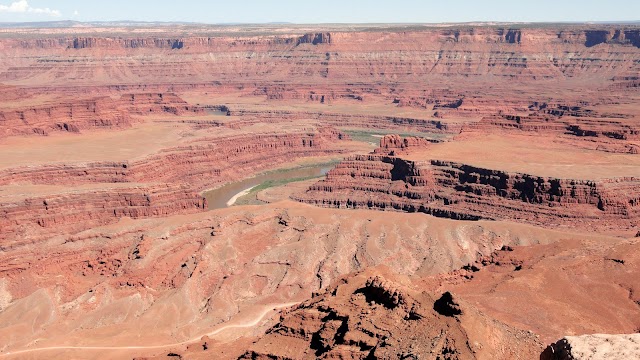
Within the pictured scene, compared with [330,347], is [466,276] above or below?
below

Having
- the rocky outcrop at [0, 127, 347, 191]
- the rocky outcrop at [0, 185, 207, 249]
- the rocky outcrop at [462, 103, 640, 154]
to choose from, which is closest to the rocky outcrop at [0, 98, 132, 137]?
the rocky outcrop at [0, 127, 347, 191]

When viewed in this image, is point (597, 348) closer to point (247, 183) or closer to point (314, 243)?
A: point (314, 243)

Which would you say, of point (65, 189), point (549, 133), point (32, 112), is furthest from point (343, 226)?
point (32, 112)

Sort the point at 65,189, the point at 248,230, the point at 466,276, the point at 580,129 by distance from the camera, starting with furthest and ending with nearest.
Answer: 1. the point at 580,129
2. the point at 65,189
3. the point at 248,230
4. the point at 466,276

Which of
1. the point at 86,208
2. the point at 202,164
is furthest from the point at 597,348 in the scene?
the point at 202,164

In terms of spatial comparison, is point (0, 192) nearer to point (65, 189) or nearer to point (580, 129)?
point (65, 189)

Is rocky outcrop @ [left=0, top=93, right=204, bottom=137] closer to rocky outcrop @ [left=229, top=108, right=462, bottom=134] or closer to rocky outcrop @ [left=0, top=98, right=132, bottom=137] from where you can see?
rocky outcrop @ [left=0, top=98, right=132, bottom=137]

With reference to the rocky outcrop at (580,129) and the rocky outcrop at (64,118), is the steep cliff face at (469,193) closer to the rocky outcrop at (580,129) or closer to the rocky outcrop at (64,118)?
the rocky outcrop at (580,129)
